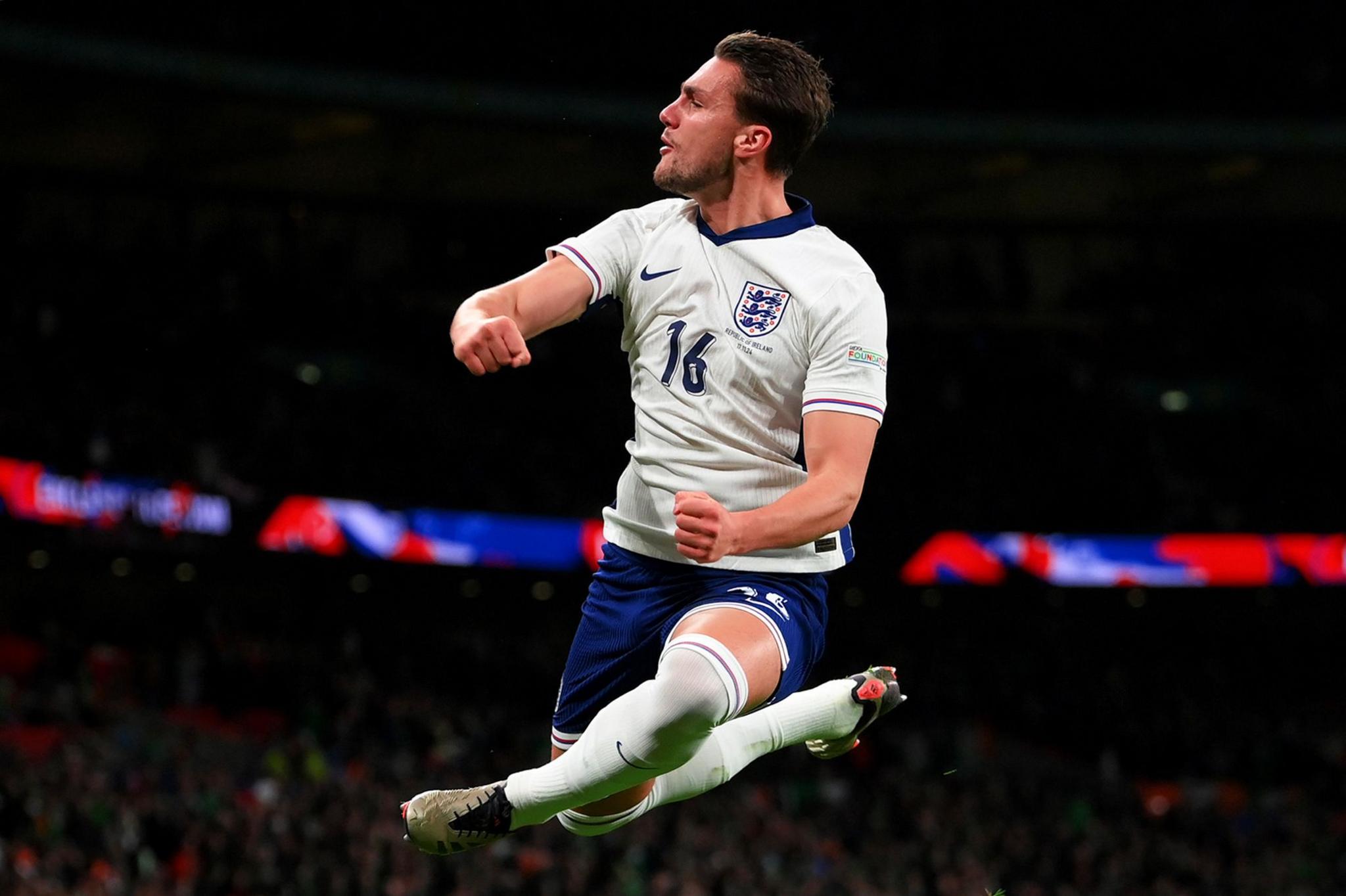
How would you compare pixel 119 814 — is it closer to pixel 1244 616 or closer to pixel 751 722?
pixel 751 722

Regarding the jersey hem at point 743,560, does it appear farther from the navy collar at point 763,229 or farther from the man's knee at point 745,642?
the navy collar at point 763,229

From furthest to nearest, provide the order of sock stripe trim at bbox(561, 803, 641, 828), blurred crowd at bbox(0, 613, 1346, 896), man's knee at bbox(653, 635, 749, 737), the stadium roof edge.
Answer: the stadium roof edge
blurred crowd at bbox(0, 613, 1346, 896)
sock stripe trim at bbox(561, 803, 641, 828)
man's knee at bbox(653, 635, 749, 737)

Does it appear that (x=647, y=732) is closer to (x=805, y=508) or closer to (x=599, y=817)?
(x=805, y=508)

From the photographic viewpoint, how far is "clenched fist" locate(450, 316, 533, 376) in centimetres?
447

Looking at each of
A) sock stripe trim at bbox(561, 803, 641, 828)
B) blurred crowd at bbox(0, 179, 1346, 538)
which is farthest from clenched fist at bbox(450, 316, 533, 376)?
blurred crowd at bbox(0, 179, 1346, 538)

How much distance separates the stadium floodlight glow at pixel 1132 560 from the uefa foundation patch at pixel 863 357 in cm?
2123

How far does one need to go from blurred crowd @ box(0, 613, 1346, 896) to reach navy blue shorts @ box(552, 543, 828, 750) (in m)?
10.4

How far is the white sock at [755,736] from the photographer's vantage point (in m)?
5.84

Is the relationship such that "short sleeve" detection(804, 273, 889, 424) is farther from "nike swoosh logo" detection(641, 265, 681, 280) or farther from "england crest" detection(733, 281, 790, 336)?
"nike swoosh logo" detection(641, 265, 681, 280)

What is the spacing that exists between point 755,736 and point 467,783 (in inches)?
586

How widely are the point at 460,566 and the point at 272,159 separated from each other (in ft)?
30.4

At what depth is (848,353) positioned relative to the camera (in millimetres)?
5102

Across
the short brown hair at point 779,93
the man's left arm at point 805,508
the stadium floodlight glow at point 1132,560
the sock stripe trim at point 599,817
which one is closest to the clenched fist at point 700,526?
the man's left arm at point 805,508

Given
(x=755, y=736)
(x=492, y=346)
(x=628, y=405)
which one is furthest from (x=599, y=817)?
(x=628, y=405)
